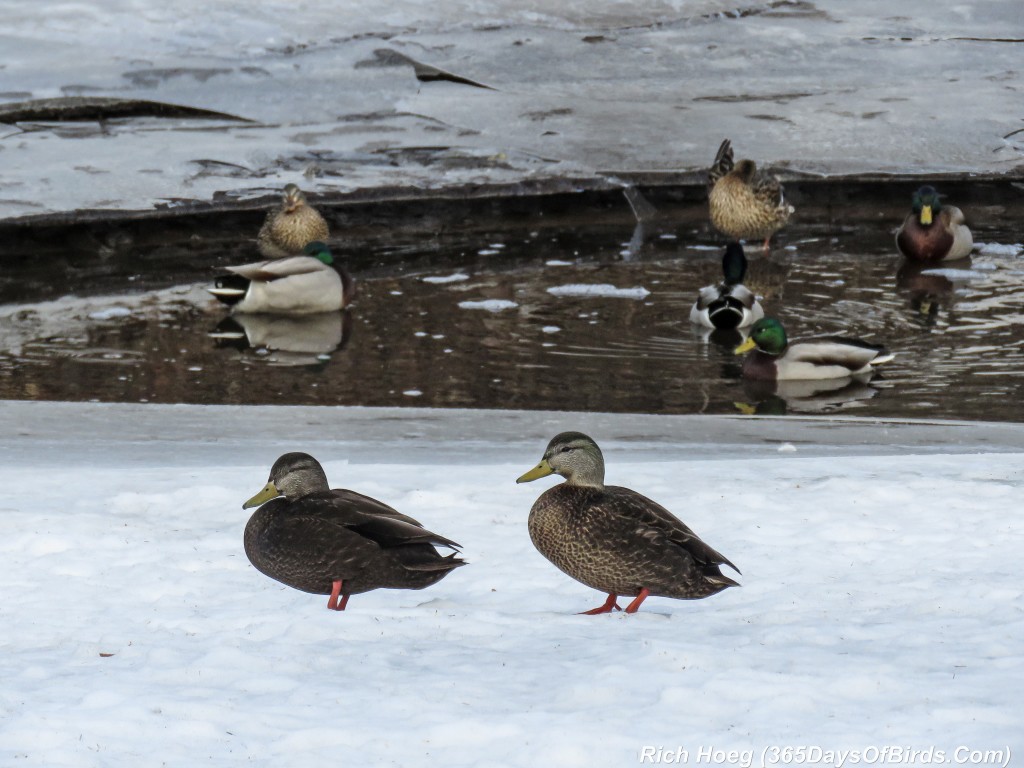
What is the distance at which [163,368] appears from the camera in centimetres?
847

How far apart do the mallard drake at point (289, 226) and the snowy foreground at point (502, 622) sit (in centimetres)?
433

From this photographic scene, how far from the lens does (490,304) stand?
32.1 feet

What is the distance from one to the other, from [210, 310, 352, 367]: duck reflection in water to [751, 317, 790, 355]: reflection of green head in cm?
242

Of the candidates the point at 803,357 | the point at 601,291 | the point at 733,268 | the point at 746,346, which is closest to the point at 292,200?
the point at 601,291

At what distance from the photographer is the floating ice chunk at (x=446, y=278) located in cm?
1044

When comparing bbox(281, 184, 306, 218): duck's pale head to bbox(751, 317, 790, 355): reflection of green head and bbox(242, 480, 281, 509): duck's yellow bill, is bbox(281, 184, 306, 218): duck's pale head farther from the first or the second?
bbox(242, 480, 281, 509): duck's yellow bill

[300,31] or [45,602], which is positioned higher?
[300,31]

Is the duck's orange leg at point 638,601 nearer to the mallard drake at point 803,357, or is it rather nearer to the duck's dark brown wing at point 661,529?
the duck's dark brown wing at point 661,529

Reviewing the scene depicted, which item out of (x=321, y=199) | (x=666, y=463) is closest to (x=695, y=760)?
(x=666, y=463)

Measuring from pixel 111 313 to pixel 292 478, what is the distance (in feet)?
17.5

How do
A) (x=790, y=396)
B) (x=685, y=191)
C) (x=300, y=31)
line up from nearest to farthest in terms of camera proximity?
(x=790, y=396)
(x=685, y=191)
(x=300, y=31)

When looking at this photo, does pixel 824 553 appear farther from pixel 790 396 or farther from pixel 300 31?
pixel 300 31

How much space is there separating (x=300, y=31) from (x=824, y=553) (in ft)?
43.8

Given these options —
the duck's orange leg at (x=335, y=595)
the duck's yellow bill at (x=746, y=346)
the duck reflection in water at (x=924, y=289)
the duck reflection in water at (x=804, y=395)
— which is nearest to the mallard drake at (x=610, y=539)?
the duck's orange leg at (x=335, y=595)
